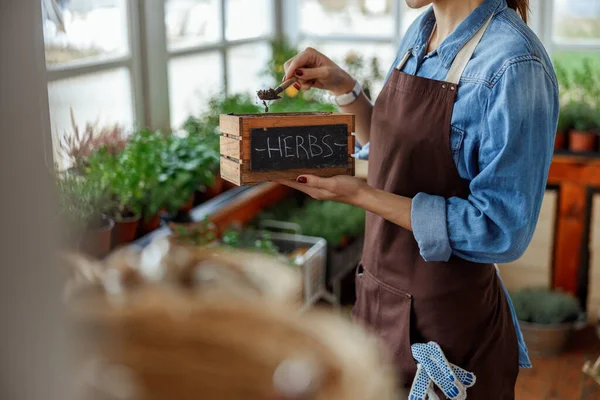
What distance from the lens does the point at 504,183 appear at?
1.33m

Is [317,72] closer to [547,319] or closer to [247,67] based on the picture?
[547,319]

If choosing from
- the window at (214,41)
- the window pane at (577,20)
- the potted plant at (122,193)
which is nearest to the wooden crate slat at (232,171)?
the window at (214,41)

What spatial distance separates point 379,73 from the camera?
Answer: 450 centimetres

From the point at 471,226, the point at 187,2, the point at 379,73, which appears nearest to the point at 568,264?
the point at 379,73

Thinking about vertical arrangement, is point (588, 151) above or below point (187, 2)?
below

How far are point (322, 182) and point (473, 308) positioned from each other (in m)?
0.47

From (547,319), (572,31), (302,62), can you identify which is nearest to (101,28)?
(302,62)

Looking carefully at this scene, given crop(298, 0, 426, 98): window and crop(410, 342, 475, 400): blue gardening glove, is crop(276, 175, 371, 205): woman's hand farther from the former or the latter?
crop(298, 0, 426, 98): window

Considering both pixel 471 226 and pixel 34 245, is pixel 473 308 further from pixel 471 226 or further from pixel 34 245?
pixel 34 245

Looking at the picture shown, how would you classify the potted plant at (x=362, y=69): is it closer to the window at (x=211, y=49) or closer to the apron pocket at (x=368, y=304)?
the window at (x=211, y=49)

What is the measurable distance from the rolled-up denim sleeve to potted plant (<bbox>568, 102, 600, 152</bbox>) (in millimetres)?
2778

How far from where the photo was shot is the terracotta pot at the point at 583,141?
12.9 ft

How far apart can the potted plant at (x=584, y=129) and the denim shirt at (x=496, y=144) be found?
2739 mm

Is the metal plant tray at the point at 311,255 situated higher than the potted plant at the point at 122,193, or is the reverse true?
the potted plant at the point at 122,193
